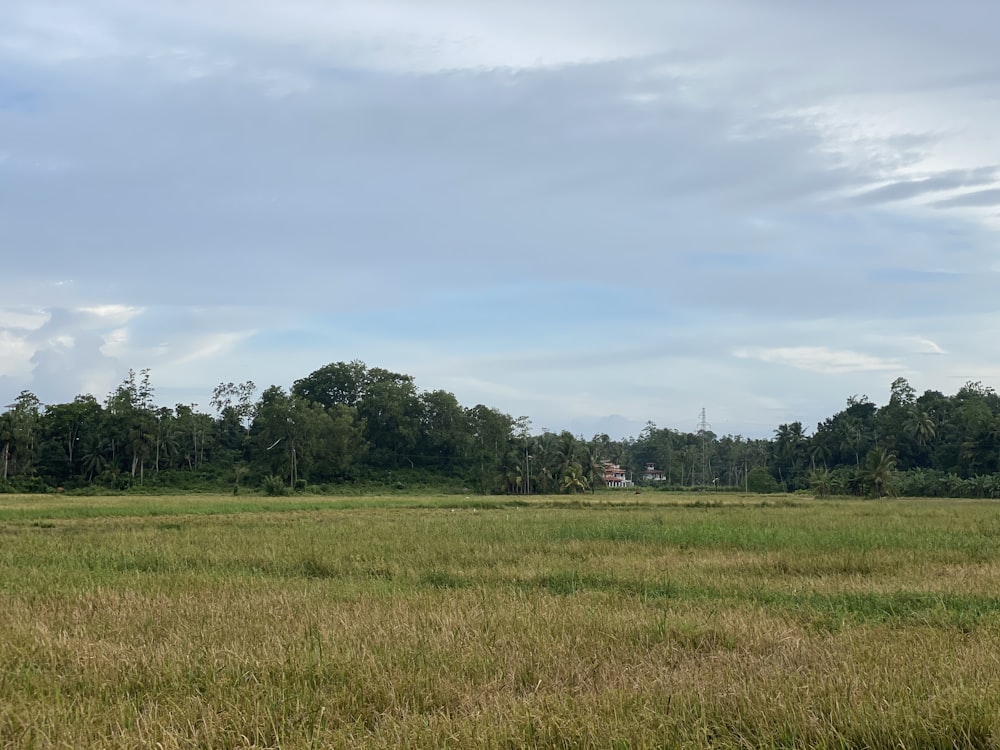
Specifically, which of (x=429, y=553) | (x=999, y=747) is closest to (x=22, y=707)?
(x=999, y=747)

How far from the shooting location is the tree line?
213 ft

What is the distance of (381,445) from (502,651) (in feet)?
243

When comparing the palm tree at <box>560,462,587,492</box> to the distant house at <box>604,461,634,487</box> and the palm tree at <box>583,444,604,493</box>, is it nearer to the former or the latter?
the palm tree at <box>583,444,604,493</box>

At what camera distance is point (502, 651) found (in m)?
6.52

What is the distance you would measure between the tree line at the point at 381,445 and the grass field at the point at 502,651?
47093mm

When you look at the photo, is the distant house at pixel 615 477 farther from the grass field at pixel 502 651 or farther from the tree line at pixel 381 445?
the grass field at pixel 502 651

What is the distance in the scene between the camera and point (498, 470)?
7188cm

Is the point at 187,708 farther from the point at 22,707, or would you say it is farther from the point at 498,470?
the point at 498,470

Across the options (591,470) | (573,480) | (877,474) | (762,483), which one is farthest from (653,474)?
(877,474)

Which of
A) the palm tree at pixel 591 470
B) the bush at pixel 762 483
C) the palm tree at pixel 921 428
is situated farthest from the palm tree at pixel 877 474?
the palm tree at pixel 591 470

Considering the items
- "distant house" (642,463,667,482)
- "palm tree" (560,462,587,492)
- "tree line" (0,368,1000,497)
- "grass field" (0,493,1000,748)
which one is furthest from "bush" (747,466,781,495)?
"grass field" (0,493,1000,748)

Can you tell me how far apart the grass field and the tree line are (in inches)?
1854

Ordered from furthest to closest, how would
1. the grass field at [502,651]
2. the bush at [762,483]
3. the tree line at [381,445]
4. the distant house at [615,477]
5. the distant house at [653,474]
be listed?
the distant house at [653,474]
the distant house at [615,477]
the bush at [762,483]
the tree line at [381,445]
the grass field at [502,651]

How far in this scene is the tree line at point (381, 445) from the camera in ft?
213
